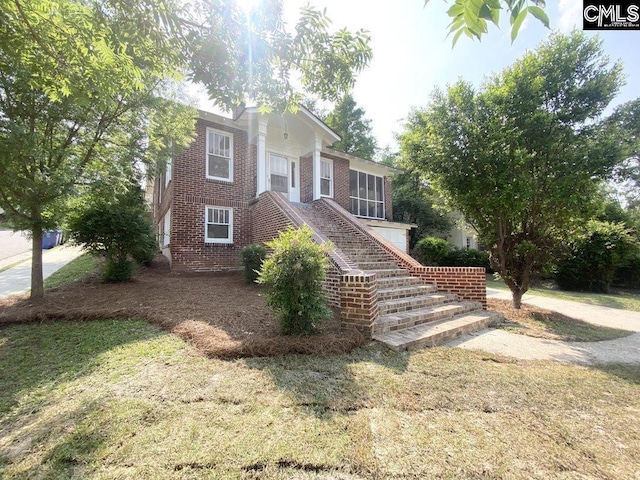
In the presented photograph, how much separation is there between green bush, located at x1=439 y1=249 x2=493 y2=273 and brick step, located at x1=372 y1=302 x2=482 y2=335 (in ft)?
38.1

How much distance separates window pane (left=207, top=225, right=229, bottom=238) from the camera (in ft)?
32.4

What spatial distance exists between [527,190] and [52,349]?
341 inches

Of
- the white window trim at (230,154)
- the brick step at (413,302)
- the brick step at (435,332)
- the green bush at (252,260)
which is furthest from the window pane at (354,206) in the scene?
the brick step at (435,332)

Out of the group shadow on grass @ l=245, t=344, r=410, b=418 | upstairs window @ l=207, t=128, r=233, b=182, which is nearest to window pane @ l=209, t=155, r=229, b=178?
upstairs window @ l=207, t=128, r=233, b=182

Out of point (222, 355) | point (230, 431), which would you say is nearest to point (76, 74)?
point (222, 355)

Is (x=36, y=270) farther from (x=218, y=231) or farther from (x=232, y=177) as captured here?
(x=232, y=177)

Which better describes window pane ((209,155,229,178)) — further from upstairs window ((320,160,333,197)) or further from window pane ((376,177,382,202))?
window pane ((376,177,382,202))

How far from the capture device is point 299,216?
801 centimetres

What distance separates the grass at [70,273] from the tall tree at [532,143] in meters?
10.2

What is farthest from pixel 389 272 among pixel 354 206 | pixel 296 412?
pixel 354 206

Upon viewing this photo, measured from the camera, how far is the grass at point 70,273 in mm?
8336

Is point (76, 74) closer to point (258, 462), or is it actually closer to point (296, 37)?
point (296, 37)

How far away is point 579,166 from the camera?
601cm

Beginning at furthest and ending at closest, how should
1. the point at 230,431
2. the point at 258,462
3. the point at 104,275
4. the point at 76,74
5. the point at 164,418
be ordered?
the point at 104,275 < the point at 76,74 < the point at 164,418 < the point at 230,431 < the point at 258,462
